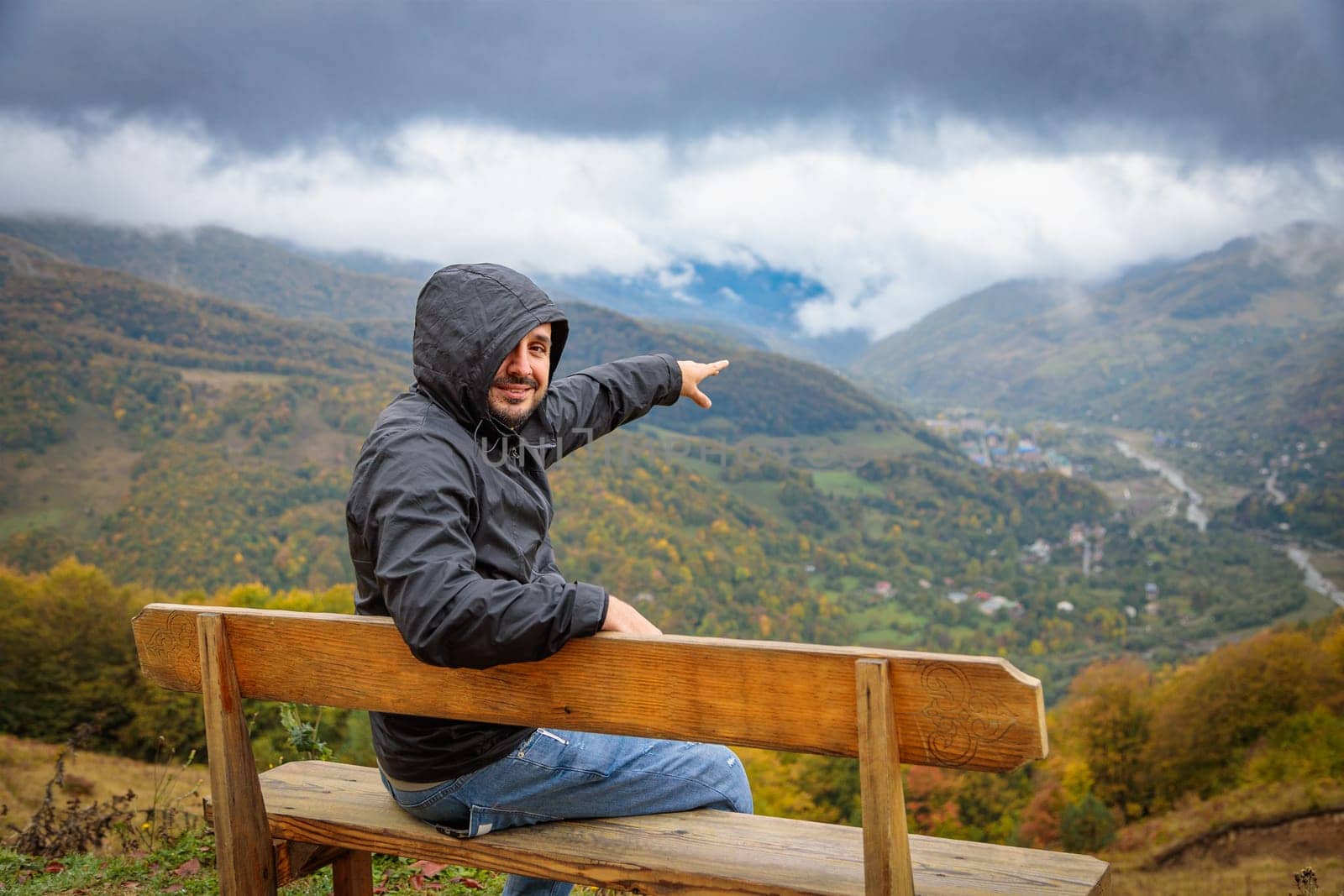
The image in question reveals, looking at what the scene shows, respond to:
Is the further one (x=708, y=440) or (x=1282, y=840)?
(x=708, y=440)

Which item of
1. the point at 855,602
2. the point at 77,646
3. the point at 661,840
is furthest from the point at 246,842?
the point at 855,602

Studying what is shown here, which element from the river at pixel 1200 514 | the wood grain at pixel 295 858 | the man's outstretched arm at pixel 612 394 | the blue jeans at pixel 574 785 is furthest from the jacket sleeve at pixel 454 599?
the river at pixel 1200 514

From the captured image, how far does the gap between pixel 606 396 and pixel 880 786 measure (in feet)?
6.38

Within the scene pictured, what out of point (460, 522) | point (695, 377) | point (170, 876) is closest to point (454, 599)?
point (460, 522)

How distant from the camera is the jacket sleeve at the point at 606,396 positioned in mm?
3184

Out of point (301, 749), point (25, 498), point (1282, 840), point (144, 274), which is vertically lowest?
point (1282, 840)

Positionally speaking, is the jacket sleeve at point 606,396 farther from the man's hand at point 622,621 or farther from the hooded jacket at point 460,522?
the man's hand at point 622,621

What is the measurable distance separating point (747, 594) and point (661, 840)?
269 feet

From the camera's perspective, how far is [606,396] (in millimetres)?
3441

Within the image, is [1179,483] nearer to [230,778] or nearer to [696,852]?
[696,852]

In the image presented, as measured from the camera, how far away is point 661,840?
240 cm

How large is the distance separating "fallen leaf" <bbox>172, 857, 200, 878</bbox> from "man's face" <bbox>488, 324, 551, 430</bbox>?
3.08 m

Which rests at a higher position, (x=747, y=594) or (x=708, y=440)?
(x=708, y=440)

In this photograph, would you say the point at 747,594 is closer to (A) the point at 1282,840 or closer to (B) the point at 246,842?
(A) the point at 1282,840
